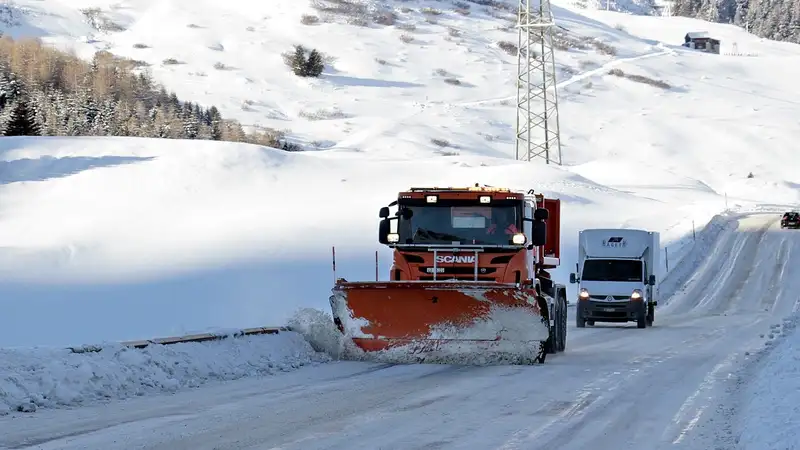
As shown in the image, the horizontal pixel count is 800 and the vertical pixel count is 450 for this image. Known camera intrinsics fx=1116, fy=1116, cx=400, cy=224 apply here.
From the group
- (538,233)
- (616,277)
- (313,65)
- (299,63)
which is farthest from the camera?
(313,65)

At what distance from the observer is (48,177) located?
60.3 meters

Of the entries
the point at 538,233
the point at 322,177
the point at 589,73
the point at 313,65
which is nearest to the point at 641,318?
the point at 538,233

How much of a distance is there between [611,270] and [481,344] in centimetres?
1549

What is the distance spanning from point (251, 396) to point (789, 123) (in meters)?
116

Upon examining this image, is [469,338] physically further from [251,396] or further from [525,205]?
[251,396]

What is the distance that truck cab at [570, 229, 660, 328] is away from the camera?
30.0m

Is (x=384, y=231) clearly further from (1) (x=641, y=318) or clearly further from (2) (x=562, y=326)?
(1) (x=641, y=318)

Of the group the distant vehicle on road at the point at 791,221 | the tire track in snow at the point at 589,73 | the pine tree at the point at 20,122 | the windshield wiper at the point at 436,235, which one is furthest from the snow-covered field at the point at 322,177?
the pine tree at the point at 20,122

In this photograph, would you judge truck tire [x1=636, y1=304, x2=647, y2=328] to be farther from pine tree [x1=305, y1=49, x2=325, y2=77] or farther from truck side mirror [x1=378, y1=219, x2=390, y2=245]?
pine tree [x1=305, y1=49, x2=325, y2=77]

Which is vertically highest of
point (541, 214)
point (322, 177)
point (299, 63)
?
point (299, 63)

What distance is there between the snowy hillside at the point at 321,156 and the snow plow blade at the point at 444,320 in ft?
10.8

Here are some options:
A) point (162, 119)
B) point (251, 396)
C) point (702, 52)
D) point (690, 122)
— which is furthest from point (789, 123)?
point (251, 396)

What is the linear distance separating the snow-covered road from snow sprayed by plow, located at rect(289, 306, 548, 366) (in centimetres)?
35

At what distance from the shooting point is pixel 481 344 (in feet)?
53.4
